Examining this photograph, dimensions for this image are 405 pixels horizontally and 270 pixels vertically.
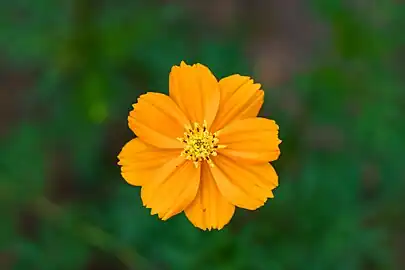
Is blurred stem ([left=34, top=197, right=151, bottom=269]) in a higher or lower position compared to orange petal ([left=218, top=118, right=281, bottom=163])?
higher

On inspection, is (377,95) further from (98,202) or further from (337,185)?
(98,202)

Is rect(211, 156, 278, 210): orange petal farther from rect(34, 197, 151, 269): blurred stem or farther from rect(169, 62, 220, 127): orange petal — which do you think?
rect(34, 197, 151, 269): blurred stem

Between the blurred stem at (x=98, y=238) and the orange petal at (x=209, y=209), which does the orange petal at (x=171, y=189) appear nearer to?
the orange petal at (x=209, y=209)

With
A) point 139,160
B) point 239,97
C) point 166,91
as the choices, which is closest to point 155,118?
point 139,160

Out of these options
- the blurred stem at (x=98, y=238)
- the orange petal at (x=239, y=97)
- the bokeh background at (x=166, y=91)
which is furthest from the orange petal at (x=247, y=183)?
the blurred stem at (x=98, y=238)

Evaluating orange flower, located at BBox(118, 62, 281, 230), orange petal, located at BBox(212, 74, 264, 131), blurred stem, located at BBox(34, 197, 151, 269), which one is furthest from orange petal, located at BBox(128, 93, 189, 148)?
blurred stem, located at BBox(34, 197, 151, 269)

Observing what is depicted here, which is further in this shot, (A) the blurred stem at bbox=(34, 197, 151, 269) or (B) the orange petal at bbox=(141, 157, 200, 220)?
(A) the blurred stem at bbox=(34, 197, 151, 269)

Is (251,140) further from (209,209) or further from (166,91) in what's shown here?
(166,91)
